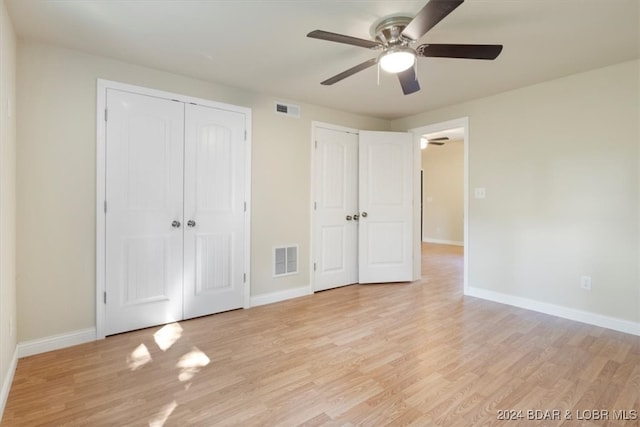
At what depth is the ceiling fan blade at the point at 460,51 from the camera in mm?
1956

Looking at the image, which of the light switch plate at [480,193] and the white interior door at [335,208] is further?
the white interior door at [335,208]

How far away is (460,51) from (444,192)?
6.99 meters

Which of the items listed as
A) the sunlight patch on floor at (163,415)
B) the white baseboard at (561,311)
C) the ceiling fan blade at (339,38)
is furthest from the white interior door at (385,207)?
the sunlight patch on floor at (163,415)

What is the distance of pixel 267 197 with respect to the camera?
145 inches

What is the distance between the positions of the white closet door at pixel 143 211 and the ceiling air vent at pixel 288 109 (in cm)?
111

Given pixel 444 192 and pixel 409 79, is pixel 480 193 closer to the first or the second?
pixel 409 79

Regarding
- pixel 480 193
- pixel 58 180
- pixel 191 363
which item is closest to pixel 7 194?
pixel 58 180

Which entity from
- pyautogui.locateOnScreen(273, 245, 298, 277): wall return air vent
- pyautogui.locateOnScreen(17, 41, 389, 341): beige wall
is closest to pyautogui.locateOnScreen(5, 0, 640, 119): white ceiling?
pyautogui.locateOnScreen(17, 41, 389, 341): beige wall

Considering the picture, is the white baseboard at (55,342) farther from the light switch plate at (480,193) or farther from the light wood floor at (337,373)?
the light switch plate at (480,193)

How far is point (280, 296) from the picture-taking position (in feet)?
12.5

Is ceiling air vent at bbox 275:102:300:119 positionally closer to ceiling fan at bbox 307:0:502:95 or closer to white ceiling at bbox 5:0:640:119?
white ceiling at bbox 5:0:640:119

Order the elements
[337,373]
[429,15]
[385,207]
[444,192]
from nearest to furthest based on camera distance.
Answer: [429,15], [337,373], [385,207], [444,192]

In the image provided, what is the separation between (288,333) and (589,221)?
3088 millimetres

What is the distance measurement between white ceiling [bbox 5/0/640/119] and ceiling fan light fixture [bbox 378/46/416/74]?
219 millimetres
